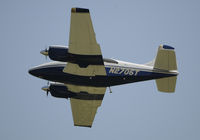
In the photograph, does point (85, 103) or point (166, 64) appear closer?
point (166, 64)

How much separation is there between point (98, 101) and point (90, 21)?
1116cm

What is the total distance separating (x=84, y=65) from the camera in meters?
31.4

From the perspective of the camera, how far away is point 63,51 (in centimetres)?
3069

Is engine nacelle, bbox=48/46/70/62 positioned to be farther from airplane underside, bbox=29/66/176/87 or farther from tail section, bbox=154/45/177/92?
tail section, bbox=154/45/177/92

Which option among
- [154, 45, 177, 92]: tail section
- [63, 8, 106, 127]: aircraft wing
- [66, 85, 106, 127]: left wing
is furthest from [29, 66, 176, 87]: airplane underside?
[66, 85, 106, 127]: left wing

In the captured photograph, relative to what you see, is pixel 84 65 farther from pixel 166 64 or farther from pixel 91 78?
pixel 166 64

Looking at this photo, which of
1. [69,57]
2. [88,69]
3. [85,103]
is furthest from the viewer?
[85,103]

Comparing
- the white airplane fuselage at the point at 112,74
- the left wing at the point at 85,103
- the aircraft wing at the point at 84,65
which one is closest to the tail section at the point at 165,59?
the white airplane fuselage at the point at 112,74

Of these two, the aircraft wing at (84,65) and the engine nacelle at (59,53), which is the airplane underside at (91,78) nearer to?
Answer: the aircraft wing at (84,65)

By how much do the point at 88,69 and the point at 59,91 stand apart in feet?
17.1

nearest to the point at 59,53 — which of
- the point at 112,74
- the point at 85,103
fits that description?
the point at 112,74

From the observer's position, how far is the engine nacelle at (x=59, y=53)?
3064 cm

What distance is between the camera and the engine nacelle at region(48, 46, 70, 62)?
30641 mm

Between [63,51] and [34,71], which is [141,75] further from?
[34,71]
